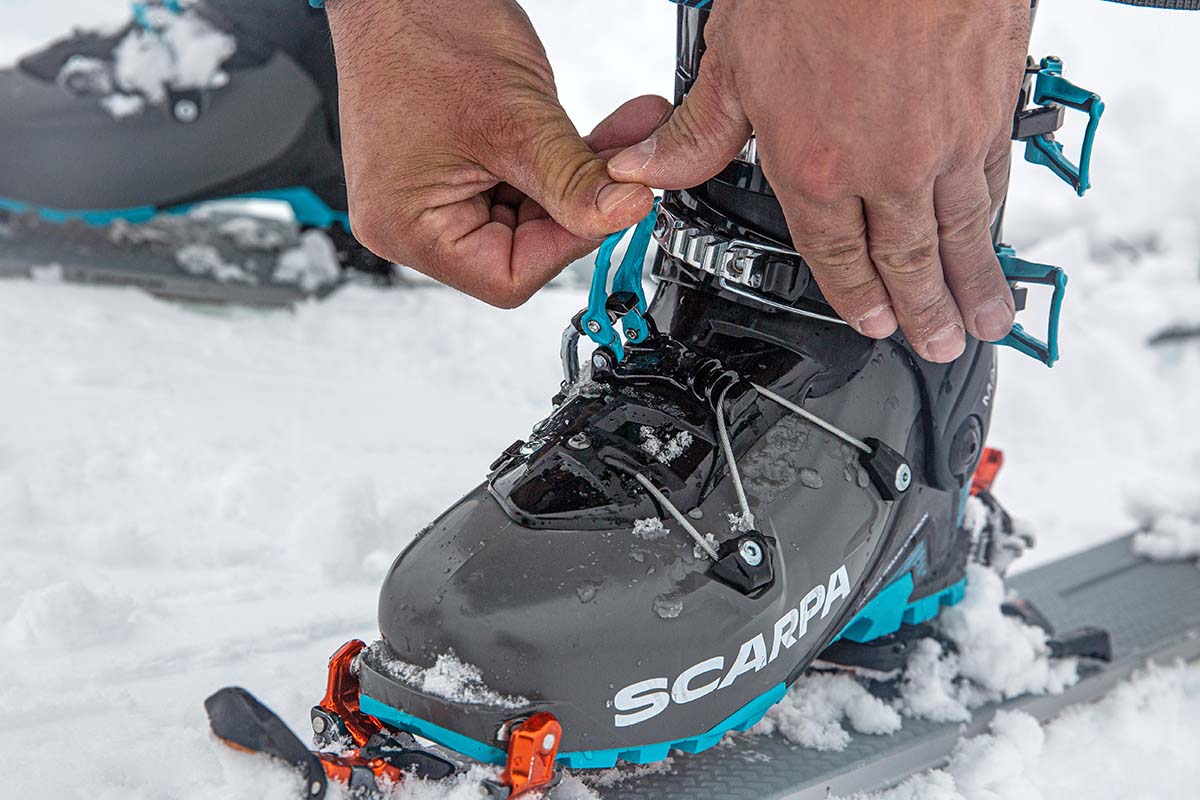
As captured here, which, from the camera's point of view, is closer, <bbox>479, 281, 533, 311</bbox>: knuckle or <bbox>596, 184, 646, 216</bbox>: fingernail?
<bbox>596, 184, 646, 216</bbox>: fingernail

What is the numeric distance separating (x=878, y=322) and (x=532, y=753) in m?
0.39

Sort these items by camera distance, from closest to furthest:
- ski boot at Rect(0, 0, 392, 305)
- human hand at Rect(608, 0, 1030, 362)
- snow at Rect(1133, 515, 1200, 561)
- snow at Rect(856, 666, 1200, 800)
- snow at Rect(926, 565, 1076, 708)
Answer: human hand at Rect(608, 0, 1030, 362), snow at Rect(856, 666, 1200, 800), snow at Rect(926, 565, 1076, 708), snow at Rect(1133, 515, 1200, 561), ski boot at Rect(0, 0, 392, 305)

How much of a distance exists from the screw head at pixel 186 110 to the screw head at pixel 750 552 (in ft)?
5.43

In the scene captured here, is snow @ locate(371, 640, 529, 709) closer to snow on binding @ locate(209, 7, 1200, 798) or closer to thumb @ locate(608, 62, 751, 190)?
snow on binding @ locate(209, 7, 1200, 798)

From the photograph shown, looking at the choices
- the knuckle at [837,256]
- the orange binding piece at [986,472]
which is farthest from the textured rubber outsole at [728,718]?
the knuckle at [837,256]

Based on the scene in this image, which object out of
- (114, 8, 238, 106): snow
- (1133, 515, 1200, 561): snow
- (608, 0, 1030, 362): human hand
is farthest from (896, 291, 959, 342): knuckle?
(114, 8, 238, 106): snow

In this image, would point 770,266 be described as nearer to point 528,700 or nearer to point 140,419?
point 528,700

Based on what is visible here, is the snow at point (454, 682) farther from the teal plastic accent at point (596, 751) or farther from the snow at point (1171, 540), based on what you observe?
the snow at point (1171, 540)

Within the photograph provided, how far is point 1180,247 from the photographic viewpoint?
2607mm

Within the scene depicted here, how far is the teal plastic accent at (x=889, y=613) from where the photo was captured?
0.99 meters

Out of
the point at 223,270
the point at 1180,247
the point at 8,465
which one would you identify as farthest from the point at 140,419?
the point at 1180,247

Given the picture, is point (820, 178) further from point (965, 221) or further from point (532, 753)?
point (532, 753)

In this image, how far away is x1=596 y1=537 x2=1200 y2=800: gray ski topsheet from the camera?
0.87 meters

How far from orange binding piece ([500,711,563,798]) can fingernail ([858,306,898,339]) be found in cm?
36
